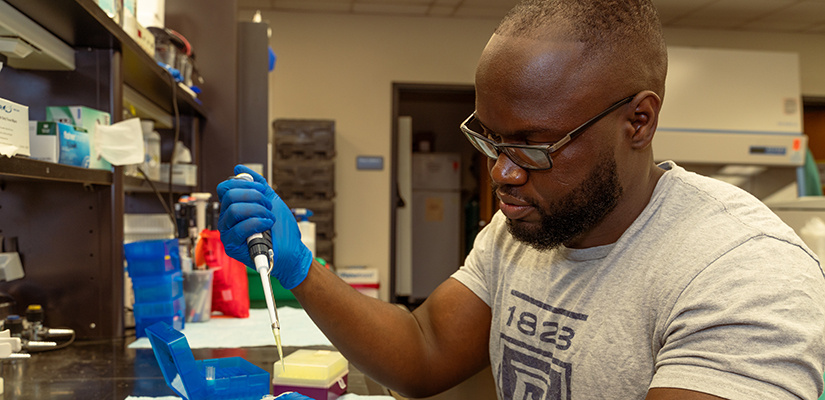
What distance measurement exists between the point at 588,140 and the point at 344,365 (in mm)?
550

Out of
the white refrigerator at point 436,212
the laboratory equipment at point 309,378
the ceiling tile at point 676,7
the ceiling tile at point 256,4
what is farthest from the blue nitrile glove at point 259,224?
the white refrigerator at point 436,212

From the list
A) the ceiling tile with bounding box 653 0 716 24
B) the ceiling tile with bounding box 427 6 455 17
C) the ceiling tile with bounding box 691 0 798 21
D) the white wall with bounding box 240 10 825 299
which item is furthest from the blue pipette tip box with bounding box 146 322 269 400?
the ceiling tile with bounding box 691 0 798 21

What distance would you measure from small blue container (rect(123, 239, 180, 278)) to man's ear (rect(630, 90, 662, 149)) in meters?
1.08

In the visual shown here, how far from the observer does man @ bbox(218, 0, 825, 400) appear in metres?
0.69

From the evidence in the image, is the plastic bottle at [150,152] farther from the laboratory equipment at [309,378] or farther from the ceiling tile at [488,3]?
the ceiling tile at [488,3]

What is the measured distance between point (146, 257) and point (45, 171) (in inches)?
16.8

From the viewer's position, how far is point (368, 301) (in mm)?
1042

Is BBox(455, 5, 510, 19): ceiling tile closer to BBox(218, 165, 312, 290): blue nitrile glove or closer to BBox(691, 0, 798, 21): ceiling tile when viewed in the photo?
BBox(691, 0, 798, 21): ceiling tile

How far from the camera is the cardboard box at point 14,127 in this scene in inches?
36.4

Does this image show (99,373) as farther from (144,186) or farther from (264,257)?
(144,186)

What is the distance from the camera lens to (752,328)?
64cm

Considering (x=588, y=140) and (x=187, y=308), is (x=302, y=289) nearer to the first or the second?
(x=588, y=140)

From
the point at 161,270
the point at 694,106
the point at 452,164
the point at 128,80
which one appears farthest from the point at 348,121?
the point at 161,270

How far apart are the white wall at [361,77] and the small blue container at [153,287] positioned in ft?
9.71
